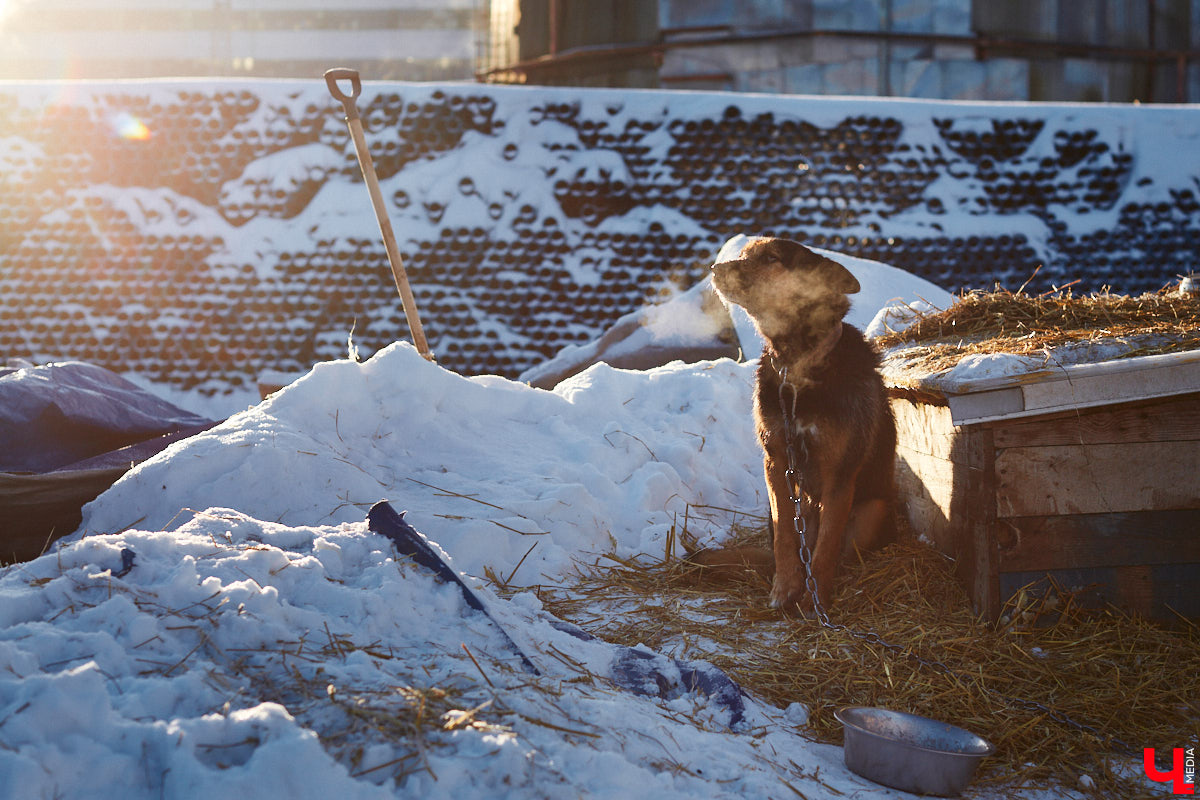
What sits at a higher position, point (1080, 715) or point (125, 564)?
point (125, 564)

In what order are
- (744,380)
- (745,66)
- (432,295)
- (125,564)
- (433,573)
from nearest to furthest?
(125,564) → (433,573) → (744,380) → (432,295) → (745,66)

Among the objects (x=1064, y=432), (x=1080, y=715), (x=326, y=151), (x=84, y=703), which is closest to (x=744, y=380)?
(x=1064, y=432)

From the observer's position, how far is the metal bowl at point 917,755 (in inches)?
70.3

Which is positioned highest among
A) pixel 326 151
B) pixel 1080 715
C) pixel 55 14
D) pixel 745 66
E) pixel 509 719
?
pixel 55 14

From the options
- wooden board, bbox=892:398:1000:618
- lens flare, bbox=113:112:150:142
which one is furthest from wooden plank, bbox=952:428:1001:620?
lens flare, bbox=113:112:150:142

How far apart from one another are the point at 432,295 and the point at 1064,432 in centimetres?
598

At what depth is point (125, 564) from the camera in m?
1.85

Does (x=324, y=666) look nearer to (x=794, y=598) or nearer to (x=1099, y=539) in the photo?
(x=794, y=598)

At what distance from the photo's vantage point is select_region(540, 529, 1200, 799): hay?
2.06 meters

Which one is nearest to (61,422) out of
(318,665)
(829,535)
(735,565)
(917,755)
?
(318,665)

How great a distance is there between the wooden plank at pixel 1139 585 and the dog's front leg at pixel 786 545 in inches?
23.1

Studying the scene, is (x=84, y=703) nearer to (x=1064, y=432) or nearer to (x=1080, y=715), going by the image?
(x=1080, y=715)

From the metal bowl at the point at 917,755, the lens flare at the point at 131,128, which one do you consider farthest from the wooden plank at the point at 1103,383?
the lens flare at the point at 131,128

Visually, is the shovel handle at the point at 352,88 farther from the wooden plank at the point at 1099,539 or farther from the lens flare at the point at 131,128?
the lens flare at the point at 131,128
